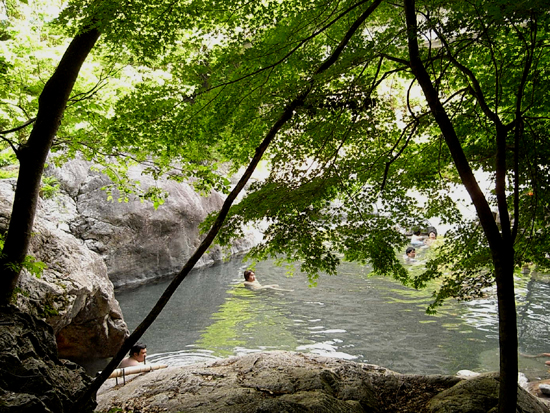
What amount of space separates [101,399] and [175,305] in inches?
327

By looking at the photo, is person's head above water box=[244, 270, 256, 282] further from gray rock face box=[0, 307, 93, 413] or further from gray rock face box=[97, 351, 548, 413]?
gray rock face box=[0, 307, 93, 413]

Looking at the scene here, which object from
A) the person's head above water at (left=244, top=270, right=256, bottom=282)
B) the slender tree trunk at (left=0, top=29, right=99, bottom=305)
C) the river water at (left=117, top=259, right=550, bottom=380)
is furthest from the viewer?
the person's head above water at (left=244, top=270, right=256, bottom=282)

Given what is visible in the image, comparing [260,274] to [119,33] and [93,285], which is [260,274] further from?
[119,33]

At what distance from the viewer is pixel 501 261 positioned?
447 centimetres

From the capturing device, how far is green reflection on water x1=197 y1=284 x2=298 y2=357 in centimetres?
1105

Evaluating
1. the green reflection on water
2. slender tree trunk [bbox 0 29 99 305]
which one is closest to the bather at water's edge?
the green reflection on water

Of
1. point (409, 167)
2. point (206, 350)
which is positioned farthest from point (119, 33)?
point (206, 350)

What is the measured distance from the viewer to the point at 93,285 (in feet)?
29.3

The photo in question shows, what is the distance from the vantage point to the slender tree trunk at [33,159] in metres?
5.32

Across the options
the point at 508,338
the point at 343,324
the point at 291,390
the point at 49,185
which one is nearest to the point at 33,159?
the point at 291,390

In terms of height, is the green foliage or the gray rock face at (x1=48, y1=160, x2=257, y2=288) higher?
the green foliage

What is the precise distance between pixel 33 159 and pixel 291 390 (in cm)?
431

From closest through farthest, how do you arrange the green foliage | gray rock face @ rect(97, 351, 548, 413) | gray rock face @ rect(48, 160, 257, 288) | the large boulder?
gray rock face @ rect(97, 351, 548, 413), the large boulder, the green foliage, gray rock face @ rect(48, 160, 257, 288)

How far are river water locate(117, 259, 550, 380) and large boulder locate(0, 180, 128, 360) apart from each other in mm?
1430
